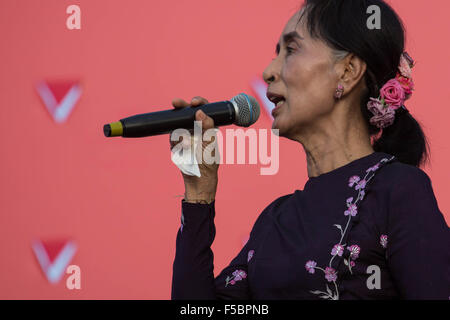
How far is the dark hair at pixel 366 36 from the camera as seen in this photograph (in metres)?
1.22

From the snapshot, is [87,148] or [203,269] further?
[87,148]

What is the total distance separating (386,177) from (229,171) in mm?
1047

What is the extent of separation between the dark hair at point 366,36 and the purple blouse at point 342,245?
0.18 meters

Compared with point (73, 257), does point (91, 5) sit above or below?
above

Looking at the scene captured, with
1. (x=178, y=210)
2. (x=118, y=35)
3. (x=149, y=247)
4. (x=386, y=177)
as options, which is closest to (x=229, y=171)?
(x=178, y=210)

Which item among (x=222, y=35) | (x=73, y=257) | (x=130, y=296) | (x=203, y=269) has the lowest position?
(x=130, y=296)

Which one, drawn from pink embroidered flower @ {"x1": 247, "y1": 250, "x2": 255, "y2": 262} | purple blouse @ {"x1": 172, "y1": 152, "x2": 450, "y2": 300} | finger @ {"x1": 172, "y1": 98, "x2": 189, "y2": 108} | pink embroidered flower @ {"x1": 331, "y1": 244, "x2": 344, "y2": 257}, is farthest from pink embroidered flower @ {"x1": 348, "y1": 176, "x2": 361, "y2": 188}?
finger @ {"x1": 172, "y1": 98, "x2": 189, "y2": 108}

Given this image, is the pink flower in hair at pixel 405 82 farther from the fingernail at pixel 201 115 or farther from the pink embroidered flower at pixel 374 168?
the fingernail at pixel 201 115

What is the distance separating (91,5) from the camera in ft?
7.16

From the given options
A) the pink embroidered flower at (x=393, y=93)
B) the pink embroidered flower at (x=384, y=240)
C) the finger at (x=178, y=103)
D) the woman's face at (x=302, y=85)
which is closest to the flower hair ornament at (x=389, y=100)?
the pink embroidered flower at (x=393, y=93)

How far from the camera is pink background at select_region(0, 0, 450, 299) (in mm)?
2072

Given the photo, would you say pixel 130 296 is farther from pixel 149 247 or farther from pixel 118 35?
pixel 118 35

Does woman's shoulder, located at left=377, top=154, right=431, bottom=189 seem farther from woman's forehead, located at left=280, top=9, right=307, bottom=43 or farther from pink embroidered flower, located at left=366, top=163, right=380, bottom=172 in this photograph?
woman's forehead, located at left=280, top=9, right=307, bottom=43
